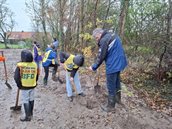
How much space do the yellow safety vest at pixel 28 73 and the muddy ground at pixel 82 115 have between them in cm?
95

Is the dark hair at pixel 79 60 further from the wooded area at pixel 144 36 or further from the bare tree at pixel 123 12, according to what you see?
the bare tree at pixel 123 12

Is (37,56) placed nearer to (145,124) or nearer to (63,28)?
(145,124)

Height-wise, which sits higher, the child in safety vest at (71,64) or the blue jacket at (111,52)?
the blue jacket at (111,52)

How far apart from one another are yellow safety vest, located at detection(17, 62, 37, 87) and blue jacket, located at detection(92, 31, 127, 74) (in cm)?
164

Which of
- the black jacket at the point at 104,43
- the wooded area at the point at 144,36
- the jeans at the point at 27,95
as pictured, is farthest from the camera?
the wooded area at the point at 144,36

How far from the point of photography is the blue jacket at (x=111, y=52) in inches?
245

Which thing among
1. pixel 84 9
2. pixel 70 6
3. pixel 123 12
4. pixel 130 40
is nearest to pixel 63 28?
pixel 70 6

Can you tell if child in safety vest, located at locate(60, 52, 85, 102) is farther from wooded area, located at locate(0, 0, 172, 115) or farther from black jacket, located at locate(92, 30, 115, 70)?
wooded area, located at locate(0, 0, 172, 115)

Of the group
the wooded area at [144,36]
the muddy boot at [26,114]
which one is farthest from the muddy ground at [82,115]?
the wooded area at [144,36]

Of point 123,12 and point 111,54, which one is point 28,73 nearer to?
point 111,54

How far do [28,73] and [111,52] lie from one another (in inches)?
81.1

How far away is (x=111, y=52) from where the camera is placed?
20.6ft

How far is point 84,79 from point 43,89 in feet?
6.10

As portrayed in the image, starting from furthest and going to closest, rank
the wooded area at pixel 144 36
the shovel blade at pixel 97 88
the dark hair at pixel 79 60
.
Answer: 1. the wooded area at pixel 144 36
2. the shovel blade at pixel 97 88
3. the dark hair at pixel 79 60
